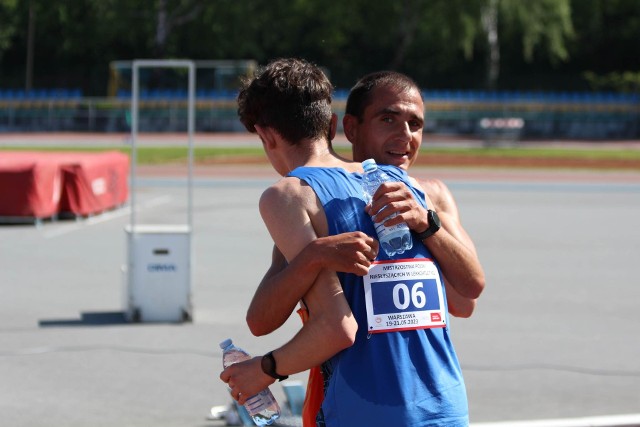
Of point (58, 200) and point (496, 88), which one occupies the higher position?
point (496, 88)

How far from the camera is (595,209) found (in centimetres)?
2047

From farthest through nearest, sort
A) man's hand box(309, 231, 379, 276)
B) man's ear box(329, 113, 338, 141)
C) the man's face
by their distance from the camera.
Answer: the man's face
man's ear box(329, 113, 338, 141)
man's hand box(309, 231, 379, 276)

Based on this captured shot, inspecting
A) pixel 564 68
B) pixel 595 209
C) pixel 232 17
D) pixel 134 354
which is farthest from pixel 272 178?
pixel 564 68

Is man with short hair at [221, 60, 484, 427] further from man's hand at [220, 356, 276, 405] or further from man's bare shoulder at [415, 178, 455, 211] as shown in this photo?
man's bare shoulder at [415, 178, 455, 211]

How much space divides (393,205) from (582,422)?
374cm

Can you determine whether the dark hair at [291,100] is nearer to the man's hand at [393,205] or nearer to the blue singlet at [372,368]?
the blue singlet at [372,368]

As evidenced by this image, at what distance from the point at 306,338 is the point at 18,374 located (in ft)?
17.0

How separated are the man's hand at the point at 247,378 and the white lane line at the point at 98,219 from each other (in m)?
12.8

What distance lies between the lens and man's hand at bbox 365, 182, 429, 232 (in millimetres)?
2824

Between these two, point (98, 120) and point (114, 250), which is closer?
point (114, 250)

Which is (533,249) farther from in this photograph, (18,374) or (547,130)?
(547,130)

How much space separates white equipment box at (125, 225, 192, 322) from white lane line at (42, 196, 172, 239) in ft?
20.4

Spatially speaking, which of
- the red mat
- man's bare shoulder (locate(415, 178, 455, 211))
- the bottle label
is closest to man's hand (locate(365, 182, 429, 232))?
the bottle label

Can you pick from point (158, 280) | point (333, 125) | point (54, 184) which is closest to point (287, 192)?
point (333, 125)
